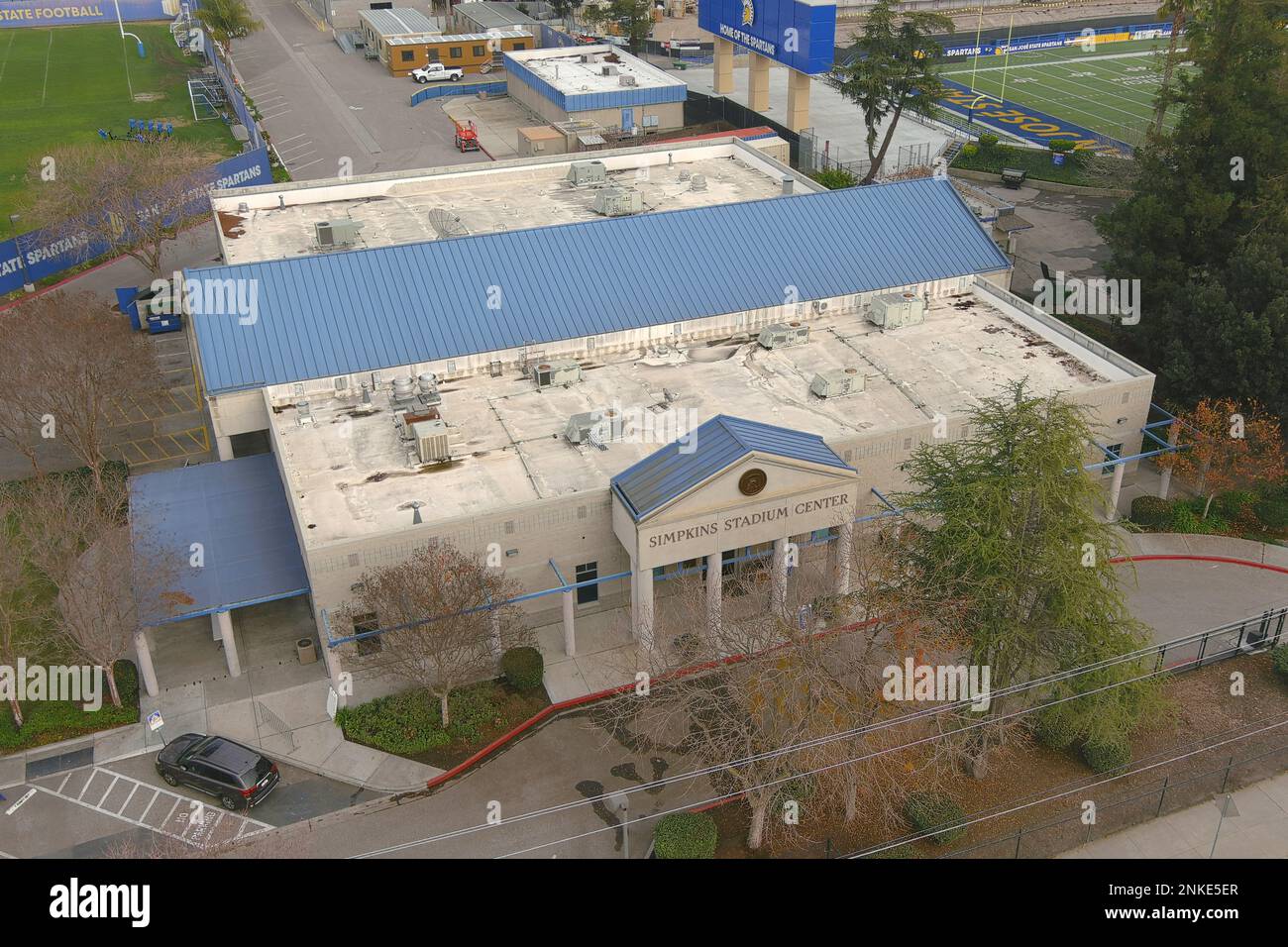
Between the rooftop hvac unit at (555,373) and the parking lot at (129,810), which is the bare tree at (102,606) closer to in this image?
the parking lot at (129,810)

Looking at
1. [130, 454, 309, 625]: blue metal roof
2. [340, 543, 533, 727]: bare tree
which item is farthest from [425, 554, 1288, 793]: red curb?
[130, 454, 309, 625]: blue metal roof

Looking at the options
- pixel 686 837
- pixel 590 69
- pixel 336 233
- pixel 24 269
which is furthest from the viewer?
pixel 590 69

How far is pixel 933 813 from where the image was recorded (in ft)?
108

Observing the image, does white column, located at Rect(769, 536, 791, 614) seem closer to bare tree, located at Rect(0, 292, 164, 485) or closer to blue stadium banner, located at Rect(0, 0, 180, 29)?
bare tree, located at Rect(0, 292, 164, 485)

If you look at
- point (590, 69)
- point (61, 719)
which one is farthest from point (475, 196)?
point (61, 719)

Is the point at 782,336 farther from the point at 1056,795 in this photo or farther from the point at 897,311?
the point at 1056,795

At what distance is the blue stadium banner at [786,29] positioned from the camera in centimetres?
7569

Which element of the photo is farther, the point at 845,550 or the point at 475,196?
the point at 475,196

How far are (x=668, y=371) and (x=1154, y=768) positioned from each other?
72.7 ft

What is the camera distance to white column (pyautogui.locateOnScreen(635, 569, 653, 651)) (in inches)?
1479

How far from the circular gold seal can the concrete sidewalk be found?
13595 mm

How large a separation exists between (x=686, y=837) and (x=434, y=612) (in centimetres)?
975

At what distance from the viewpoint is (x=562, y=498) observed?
38.2 m

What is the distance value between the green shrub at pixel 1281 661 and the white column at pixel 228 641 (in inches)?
1329
